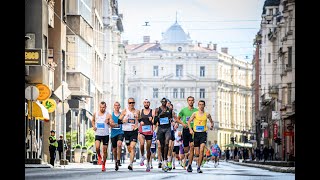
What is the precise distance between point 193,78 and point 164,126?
126 meters

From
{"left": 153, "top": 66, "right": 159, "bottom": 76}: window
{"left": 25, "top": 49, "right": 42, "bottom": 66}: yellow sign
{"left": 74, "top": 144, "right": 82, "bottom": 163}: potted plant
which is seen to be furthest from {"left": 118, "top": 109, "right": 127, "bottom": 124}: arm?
{"left": 153, "top": 66, "right": 159, "bottom": 76}: window

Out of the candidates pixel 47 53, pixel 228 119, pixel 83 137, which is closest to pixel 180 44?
pixel 228 119

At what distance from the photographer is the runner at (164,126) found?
24500 millimetres

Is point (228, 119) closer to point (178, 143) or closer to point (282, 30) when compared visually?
point (282, 30)

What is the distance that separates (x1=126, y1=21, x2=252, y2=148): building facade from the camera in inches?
5261

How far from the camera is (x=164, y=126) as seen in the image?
81.4ft

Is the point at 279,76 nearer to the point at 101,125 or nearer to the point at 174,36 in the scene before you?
the point at 174,36

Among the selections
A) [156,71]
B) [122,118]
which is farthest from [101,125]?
[156,71]

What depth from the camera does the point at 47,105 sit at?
40.8 metres

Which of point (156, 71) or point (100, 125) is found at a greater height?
point (156, 71)

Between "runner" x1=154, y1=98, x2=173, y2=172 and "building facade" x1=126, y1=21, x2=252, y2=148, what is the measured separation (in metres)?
102

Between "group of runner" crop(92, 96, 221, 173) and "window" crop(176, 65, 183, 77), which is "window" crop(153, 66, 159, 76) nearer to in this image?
"window" crop(176, 65, 183, 77)

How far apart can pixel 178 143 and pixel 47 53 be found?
623 inches

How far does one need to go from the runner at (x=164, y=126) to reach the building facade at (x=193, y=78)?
10190 centimetres
